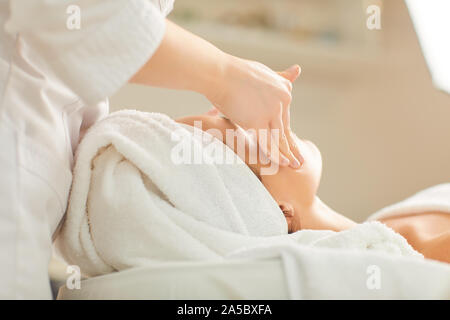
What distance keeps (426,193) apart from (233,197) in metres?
0.67

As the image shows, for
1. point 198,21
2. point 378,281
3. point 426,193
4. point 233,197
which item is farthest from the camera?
point 198,21

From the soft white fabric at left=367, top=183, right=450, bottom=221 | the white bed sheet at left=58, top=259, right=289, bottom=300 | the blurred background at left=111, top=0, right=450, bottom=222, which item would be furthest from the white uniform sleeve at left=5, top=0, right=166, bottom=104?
the blurred background at left=111, top=0, right=450, bottom=222

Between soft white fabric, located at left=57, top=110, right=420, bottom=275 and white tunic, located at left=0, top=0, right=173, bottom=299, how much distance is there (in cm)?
6

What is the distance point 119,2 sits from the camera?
71 centimetres

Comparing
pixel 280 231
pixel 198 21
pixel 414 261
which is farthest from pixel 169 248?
pixel 198 21

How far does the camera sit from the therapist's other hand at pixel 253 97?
0.85m

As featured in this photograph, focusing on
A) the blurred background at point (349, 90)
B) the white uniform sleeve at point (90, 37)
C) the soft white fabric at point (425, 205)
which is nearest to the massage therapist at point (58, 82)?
the white uniform sleeve at point (90, 37)

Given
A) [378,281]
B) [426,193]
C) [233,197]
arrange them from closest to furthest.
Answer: [378,281], [233,197], [426,193]

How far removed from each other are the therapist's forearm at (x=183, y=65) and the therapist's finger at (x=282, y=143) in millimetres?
123

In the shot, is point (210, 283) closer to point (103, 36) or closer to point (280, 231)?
point (280, 231)

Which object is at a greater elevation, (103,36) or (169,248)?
(103,36)

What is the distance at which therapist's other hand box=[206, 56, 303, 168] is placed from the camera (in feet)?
2.78

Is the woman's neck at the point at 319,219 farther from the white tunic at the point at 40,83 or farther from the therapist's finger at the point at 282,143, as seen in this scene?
the white tunic at the point at 40,83

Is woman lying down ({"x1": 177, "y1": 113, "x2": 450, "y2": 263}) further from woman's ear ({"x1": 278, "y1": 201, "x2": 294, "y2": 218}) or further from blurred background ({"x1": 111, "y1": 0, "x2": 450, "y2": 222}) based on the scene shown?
blurred background ({"x1": 111, "y1": 0, "x2": 450, "y2": 222})
